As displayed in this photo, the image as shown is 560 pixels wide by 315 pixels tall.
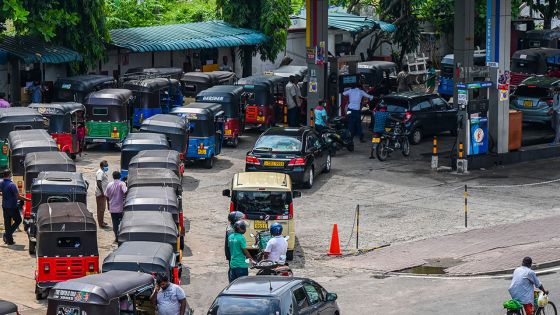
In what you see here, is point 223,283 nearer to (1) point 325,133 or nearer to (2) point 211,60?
(1) point 325,133

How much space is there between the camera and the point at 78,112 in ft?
125

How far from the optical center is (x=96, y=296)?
1878cm

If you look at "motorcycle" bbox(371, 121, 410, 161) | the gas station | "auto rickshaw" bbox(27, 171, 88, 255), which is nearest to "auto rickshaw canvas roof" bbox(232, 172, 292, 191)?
"auto rickshaw" bbox(27, 171, 88, 255)

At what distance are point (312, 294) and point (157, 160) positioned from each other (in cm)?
1190

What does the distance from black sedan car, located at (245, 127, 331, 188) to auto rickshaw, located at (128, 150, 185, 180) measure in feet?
10.5

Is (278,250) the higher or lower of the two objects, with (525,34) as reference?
lower

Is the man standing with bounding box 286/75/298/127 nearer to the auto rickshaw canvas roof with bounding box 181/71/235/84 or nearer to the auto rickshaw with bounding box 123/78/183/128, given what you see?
the auto rickshaw canvas roof with bounding box 181/71/235/84

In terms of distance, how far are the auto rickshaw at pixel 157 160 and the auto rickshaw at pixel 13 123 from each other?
5319mm

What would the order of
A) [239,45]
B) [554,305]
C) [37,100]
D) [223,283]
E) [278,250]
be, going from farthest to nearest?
[239,45] < [37,100] < [223,283] < [278,250] < [554,305]

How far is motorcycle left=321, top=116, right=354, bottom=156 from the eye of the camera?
39.8 m

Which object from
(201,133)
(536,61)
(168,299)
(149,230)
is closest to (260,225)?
(149,230)

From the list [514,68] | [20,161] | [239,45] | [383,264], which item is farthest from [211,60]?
[383,264]

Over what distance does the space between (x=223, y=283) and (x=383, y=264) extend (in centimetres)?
392

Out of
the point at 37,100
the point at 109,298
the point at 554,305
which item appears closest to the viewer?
the point at 109,298
